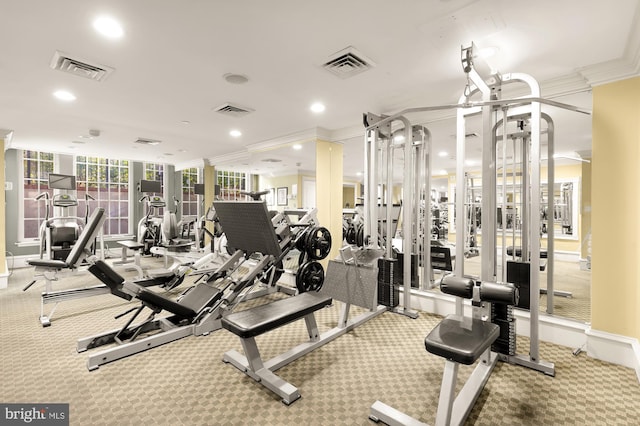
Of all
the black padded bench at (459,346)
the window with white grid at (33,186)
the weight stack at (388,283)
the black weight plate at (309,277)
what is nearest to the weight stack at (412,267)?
the weight stack at (388,283)

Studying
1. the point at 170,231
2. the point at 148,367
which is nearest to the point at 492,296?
the point at 148,367

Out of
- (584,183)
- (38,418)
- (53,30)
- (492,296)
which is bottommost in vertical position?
(38,418)

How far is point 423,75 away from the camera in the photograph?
3004 mm

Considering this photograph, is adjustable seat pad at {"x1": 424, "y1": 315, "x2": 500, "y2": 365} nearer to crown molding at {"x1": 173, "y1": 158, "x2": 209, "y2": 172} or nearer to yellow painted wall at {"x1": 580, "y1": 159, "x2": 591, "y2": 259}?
yellow painted wall at {"x1": 580, "y1": 159, "x2": 591, "y2": 259}

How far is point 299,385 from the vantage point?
2.26 metres

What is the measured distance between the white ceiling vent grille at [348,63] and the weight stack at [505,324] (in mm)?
2297

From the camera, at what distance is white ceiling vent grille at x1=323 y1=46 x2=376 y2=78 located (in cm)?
259

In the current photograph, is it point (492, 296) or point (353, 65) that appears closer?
point (492, 296)

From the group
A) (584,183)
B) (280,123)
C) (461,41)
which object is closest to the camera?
(461,41)

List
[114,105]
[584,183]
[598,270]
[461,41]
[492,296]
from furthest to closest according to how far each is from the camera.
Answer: [584,183], [114,105], [598,270], [461,41], [492,296]

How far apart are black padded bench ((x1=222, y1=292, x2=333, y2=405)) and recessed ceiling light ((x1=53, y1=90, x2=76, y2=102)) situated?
3.17 meters

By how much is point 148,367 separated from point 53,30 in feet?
8.40

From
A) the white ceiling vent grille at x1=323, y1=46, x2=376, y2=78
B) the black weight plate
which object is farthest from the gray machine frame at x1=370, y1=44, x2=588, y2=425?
the black weight plate

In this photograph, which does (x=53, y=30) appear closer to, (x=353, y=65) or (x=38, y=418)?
(x=353, y=65)
